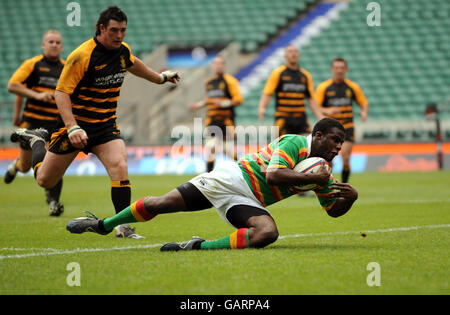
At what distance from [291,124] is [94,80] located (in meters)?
6.92

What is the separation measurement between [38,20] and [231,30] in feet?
27.9

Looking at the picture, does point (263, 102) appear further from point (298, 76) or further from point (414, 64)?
point (414, 64)

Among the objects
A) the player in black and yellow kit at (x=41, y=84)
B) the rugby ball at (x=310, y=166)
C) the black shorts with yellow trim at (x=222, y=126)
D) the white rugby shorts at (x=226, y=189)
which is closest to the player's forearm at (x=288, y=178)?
the rugby ball at (x=310, y=166)

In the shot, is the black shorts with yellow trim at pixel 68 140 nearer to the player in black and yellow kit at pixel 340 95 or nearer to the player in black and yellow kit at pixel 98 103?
the player in black and yellow kit at pixel 98 103

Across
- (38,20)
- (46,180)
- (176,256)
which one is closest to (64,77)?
(46,180)

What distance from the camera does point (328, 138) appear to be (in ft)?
18.2

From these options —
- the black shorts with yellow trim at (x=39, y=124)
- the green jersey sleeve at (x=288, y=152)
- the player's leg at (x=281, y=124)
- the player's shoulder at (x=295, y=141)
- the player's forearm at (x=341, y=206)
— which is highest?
the player's leg at (x=281, y=124)

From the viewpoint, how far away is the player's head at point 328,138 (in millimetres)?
5547

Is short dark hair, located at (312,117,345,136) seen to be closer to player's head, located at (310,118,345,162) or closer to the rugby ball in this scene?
player's head, located at (310,118,345,162)

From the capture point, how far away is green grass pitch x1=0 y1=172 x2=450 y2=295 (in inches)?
169

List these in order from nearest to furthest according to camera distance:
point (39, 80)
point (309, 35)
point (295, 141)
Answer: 1. point (295, 141)
2. point (39, 80)
3. point (309, 35)

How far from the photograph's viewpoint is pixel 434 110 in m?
20.6

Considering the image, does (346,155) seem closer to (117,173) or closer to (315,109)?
(315,109)

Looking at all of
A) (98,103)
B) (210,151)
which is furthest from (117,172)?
(210,151)
